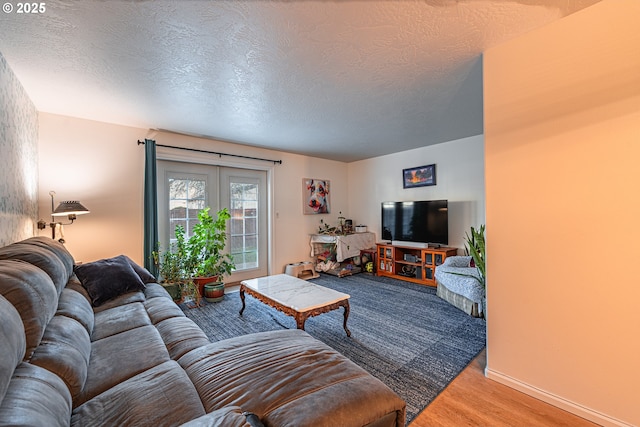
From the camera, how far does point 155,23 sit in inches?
55.7

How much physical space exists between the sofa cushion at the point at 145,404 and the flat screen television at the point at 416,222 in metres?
3.75

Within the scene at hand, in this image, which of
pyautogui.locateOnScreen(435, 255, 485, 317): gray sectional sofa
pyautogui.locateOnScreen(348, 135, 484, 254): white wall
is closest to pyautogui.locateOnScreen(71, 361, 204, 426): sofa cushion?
pyautogui.locateOnScreen(435, 255, 485, 317): gray sectional sofa

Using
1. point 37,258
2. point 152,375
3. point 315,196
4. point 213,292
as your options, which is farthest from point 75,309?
point 315,196

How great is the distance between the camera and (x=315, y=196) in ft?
16.4

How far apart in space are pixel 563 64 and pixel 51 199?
4.41 metres

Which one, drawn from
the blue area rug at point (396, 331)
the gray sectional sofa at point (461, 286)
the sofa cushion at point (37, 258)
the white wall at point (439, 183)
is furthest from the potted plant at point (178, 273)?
the white wall at point (439, 183)

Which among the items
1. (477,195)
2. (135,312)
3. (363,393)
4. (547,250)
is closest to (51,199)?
(135,312)

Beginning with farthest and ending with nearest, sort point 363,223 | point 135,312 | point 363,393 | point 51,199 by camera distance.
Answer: point 363,223 → point 51,199 → point 135,312 → point 363,393

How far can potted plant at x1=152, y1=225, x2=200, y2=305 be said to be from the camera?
10.3 feet

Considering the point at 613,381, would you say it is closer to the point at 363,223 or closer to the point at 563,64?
the point at 563,64

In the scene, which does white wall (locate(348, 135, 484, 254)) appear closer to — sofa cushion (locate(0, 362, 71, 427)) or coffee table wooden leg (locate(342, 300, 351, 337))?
coffee table wooden leg (locate(342, 300, 351, 337))

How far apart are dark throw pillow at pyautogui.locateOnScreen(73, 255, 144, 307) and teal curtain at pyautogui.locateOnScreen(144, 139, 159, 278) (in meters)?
0.78

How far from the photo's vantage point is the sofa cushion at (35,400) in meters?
0.68

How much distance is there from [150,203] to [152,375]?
2573 millimetres
